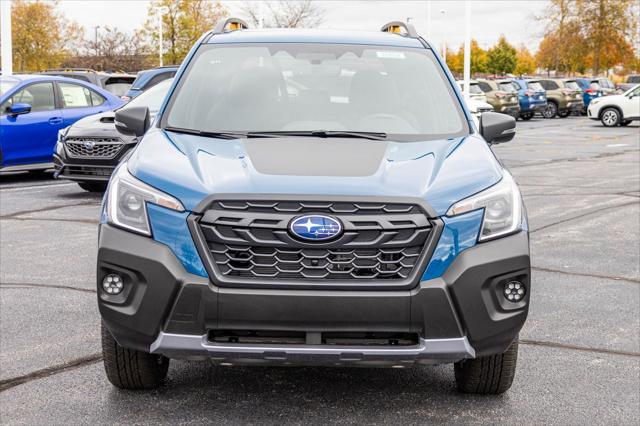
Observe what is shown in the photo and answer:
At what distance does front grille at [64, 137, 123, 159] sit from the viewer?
11469 mm

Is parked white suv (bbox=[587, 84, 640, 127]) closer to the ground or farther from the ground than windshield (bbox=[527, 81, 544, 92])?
closer to the ground

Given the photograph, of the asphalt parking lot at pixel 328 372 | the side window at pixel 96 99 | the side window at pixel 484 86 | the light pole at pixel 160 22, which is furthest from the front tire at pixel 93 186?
the light pole at pixel 160 22

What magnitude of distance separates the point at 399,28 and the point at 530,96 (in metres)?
34.9

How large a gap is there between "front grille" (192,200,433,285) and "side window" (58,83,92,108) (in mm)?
11357

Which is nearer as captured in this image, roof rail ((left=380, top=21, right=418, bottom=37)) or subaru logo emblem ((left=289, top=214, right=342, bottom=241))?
subaru logo emblem ((left=289, top=214, right=342, bottom=241))

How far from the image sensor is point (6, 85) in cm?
1391

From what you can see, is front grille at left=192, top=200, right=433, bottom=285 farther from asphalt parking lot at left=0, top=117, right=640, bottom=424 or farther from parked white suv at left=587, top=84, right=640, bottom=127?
parked white suv at left=587, top=84, right=640, bottom=127

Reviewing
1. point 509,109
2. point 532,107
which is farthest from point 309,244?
point 532,107

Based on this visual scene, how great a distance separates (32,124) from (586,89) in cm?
3847

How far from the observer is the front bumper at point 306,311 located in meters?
3.56

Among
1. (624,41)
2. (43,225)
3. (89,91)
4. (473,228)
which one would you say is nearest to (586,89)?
(624,41)

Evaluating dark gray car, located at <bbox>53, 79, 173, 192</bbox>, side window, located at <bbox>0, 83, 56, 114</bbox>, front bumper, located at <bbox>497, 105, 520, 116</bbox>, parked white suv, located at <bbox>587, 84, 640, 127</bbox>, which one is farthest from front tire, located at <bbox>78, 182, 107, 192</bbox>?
parked white suv, located at <bbox>587, 84, 640, 127</bbox>

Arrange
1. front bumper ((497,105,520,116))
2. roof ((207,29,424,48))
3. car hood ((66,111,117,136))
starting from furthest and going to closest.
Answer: front bumper ((497,105,520,116)), car hood ((66,111,117,136)), roof ((207,29,424,48))

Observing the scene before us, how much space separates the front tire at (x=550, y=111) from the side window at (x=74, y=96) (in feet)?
106
